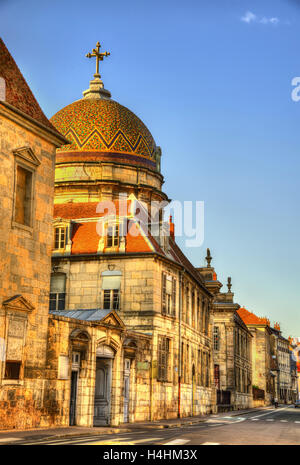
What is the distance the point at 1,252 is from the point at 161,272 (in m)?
13.8

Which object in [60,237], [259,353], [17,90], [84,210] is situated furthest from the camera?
[259,353]

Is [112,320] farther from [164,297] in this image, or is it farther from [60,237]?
[60,237]

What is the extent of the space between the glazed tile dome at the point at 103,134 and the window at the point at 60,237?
8.98m

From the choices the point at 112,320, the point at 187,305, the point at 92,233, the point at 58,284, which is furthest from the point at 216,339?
the point at 112,320

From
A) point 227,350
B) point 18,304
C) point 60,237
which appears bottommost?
point 18,304

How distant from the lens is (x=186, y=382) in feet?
120

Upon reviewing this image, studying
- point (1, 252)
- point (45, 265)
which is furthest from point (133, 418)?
point (1, 252)

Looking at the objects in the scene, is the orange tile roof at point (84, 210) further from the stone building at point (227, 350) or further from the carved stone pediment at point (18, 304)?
the stone building at point (227, 350)

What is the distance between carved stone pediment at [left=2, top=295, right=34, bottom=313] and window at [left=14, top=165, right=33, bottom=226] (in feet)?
8.39

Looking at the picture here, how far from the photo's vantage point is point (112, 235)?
32844 mm

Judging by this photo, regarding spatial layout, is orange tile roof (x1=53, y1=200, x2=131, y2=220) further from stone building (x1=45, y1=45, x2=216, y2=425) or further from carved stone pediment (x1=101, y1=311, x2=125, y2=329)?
carved stone pediment (x1=101, y1=311, x2=125, y2=329)

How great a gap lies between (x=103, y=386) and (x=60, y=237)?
10.1 m
